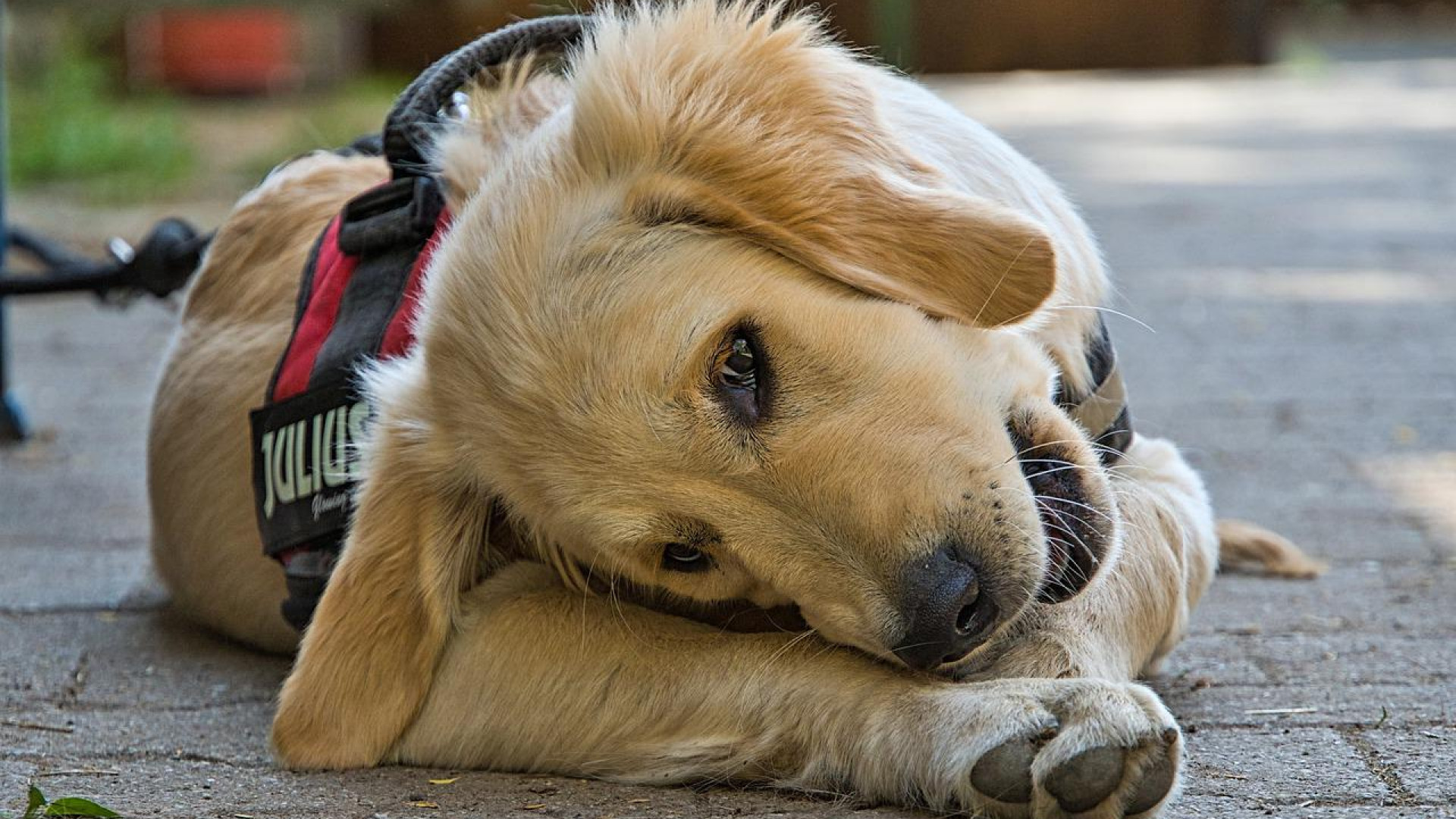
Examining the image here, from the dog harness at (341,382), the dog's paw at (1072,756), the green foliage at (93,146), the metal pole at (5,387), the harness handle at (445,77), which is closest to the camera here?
the dog's paw at (1072,756)

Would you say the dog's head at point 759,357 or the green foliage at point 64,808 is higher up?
the dog's head at point 759,357

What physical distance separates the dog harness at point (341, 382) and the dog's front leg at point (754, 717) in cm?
35

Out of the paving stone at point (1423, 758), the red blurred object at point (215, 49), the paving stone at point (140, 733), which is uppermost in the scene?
the paving stone at point (1423, 758)

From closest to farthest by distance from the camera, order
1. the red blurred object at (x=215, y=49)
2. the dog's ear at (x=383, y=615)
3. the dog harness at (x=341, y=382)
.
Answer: the dog's ear at (x=383, y=615) → the dog harness at (x=341, y=382) → the red blurred object at (x=215, y=49)

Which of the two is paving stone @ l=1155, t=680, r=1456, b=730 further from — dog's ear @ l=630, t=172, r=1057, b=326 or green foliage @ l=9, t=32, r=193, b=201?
green foliage @ l=9, t=32, r=193, b=201

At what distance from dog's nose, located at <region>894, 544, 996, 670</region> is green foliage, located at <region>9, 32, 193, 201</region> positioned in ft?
27.6

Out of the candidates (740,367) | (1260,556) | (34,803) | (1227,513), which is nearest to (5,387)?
(34,803)

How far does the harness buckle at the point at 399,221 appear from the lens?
9.58 feet

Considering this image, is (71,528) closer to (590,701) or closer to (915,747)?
(590,701)

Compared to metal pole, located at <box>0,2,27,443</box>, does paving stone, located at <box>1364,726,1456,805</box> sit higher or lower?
higher

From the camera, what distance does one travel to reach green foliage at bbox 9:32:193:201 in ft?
32.8

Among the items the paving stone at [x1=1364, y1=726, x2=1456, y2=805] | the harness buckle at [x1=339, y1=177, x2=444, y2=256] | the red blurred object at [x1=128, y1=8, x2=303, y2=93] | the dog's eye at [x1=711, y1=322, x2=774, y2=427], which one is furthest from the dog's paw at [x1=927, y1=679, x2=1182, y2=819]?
the red blurred object at [x1=128, y1=8, x2=303, y2=93]

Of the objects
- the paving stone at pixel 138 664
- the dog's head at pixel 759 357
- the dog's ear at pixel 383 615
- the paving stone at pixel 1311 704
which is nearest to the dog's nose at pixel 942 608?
the dog's head at pixel 759 357

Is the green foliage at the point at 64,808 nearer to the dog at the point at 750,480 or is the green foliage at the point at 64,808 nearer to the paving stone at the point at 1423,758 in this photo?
the dog at the point at 750,480
